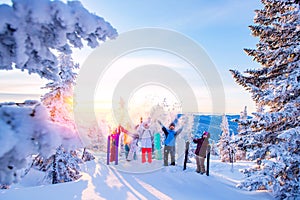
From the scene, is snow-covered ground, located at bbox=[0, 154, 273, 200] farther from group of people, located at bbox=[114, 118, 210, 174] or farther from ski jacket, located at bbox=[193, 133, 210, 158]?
ski jacket, located at bbox=[193, 133, 210, 158]

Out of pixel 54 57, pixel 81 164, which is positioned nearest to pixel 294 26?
pixel 54 57

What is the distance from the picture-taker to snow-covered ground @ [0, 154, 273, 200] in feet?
26.3

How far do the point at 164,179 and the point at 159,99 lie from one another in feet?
76.6

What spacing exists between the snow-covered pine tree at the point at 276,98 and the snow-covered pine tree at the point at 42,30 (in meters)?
7.57

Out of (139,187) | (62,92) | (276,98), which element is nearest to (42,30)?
(139,187)

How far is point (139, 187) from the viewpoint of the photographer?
30.4ft

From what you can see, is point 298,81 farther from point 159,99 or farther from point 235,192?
point 159,99

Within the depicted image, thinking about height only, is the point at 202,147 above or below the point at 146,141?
below

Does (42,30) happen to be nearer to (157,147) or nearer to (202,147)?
(202,147)

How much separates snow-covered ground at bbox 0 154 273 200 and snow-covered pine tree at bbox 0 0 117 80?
6039 millimetres

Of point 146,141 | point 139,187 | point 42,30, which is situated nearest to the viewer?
point 42,30

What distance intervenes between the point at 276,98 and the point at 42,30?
9.05 meters

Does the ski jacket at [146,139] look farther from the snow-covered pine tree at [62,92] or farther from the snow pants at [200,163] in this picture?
the snow-covered pine tree at [62,92]

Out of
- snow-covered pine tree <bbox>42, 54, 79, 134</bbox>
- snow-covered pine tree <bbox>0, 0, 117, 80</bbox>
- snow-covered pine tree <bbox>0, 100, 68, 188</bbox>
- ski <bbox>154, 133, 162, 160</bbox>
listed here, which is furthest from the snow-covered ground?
snow-covered pine tree <bbox>42, 54, 79, 134</bbox>
